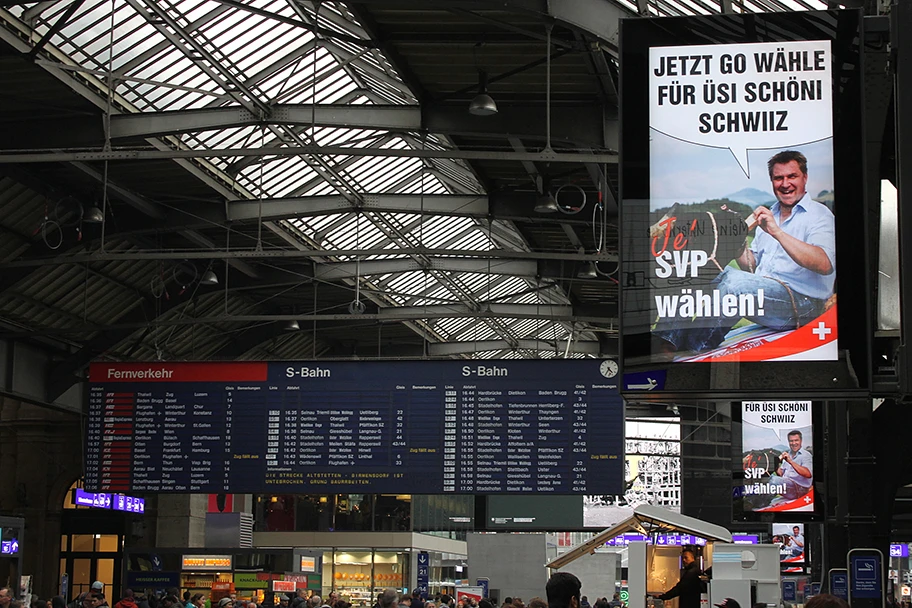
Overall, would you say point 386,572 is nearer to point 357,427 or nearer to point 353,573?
point 353,573

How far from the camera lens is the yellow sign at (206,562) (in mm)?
30938

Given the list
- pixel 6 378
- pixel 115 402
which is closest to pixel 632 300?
pixel 115 402

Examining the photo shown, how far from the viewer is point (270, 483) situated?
2167 cm

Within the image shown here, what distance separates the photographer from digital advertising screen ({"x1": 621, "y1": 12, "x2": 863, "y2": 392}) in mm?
7383

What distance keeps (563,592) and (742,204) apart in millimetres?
2980

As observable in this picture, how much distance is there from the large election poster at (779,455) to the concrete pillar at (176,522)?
66.8 ft

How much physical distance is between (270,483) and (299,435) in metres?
0.91

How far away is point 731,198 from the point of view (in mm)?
7695

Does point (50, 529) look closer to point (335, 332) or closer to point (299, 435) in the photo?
point (335, 332)

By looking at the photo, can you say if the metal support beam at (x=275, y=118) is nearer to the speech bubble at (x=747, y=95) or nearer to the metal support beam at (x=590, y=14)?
the metal support beam at (x=590, y=14)

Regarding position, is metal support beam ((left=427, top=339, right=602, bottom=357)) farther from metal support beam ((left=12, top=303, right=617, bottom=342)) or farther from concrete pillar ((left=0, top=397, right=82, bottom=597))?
concrete pillar ((left=0, top=397, right=82, bottom=597))

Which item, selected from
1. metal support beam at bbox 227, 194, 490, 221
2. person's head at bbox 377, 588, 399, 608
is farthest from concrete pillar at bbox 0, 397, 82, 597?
person's head at bbox 377, 588, 399, 608

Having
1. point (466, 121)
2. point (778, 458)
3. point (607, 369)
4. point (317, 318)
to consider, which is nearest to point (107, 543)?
point (317, 318)

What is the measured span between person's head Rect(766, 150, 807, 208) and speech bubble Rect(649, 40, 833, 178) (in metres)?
0.07
